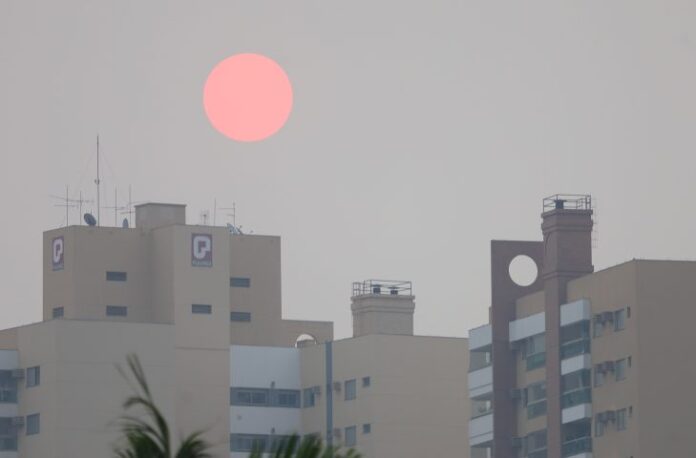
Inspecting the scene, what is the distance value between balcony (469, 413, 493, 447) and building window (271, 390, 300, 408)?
21.3 metres

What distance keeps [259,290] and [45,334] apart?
79.1ft

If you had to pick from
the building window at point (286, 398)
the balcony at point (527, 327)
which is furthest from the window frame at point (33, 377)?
the balcony at point (527, 327)

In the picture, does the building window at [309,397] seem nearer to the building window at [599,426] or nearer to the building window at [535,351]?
the building window at [535,351]

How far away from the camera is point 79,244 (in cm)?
12938

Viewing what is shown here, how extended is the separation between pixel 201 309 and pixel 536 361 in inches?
1091

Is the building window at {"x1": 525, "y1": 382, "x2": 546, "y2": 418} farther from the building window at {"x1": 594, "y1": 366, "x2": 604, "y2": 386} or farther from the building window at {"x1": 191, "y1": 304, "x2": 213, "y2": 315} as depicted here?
the building window at {"x1": 191, "y1": 304, "x2": 213, "y2": 315}

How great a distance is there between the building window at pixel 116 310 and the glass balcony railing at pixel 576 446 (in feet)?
116

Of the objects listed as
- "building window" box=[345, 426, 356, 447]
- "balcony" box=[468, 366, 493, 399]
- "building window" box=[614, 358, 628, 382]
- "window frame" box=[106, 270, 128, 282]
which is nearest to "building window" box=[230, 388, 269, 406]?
"building window" box=[345, 426, 356, 447]

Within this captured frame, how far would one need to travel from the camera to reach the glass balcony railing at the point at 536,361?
349 ft

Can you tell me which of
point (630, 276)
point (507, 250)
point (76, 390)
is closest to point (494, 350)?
point (507, 250)

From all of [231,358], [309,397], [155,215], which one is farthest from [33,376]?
[309,397]

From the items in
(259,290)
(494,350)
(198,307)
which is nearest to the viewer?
(494,350)

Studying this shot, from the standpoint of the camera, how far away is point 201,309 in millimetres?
128125

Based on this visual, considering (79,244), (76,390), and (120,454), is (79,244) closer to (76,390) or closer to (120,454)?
(76,390)
